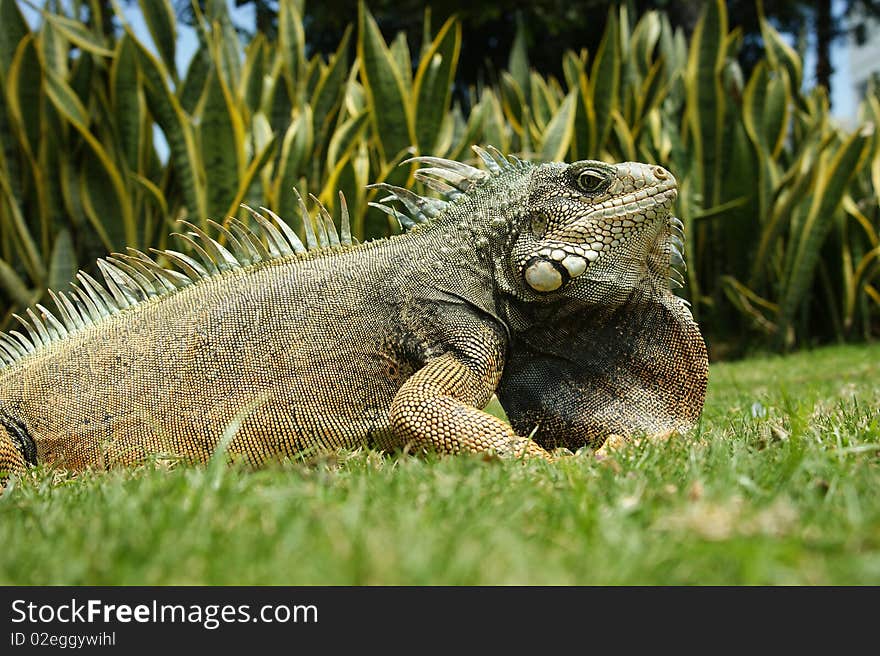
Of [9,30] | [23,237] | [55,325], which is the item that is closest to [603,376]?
[55,325]

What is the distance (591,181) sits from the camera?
3.07 m

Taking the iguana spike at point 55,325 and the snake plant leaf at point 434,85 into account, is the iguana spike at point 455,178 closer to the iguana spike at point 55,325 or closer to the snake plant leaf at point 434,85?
the iguana spike at point 55,325

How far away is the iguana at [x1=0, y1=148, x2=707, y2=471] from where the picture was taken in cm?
305

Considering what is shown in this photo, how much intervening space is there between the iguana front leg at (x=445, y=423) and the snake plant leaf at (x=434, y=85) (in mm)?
4603

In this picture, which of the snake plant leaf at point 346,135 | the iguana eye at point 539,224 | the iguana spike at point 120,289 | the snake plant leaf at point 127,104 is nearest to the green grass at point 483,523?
the iguana eye at point 539,224

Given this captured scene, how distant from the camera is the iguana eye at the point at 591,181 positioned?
3064mm

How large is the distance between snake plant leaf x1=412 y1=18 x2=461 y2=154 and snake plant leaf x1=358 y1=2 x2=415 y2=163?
9.5 inches

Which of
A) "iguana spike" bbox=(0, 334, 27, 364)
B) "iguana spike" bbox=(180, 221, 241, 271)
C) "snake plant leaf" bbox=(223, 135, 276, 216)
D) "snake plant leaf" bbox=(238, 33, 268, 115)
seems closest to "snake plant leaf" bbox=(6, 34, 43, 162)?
"snake plant leaf" bbox=(238, 33, 268, 115)

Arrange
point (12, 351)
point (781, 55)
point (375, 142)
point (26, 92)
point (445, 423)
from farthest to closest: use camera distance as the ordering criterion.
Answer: point (781, 55), point (375, 142), point (26, 92), point (12, 351), point (445, 423)

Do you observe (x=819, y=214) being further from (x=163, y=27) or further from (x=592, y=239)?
(x=163, y=27)

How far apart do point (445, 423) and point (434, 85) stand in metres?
4.93
